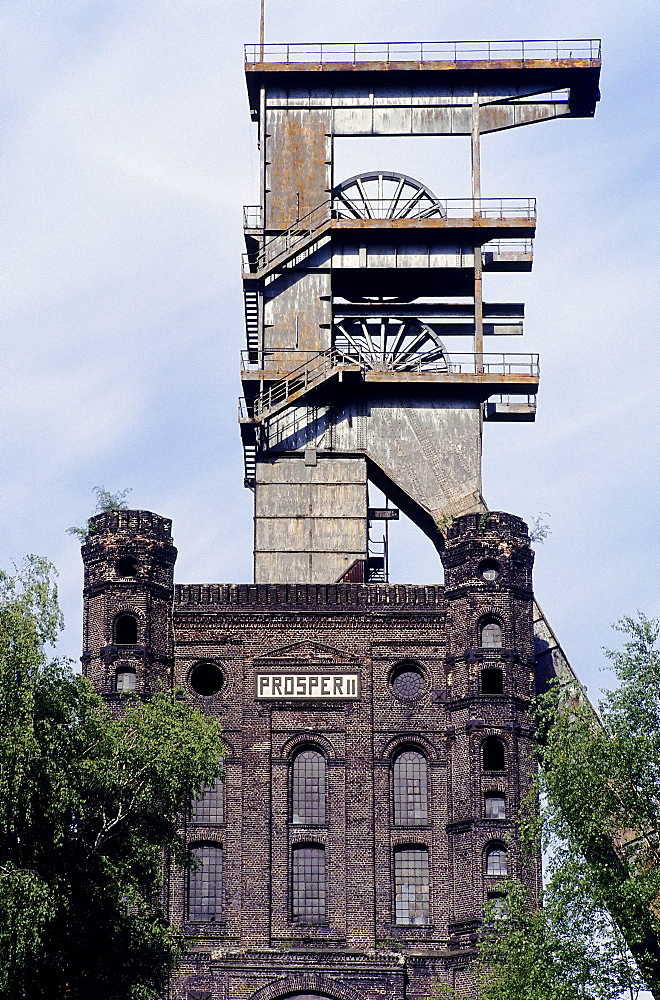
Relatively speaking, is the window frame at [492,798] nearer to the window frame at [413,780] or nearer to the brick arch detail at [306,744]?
the window frame at [413,780]

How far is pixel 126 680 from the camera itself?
64.8 metres

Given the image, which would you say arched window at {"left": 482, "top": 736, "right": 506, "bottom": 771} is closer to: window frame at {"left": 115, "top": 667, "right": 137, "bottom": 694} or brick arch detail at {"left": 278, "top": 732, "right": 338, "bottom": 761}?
brick arch detail at {"left": 278, "top": 732, "right": 338, "bottom": 761}

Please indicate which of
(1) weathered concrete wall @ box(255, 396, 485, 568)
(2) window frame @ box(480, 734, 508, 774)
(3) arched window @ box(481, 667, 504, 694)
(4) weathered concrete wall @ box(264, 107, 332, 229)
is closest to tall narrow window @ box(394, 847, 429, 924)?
(2) window frame @ box(480, 734, 508, 774)

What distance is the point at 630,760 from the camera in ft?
171

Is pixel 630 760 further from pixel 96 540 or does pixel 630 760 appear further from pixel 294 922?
pixel 96 540

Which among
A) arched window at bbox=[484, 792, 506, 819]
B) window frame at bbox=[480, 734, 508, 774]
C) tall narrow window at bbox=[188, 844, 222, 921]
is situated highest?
window frame at bbox=[480, 734, 508, 774]

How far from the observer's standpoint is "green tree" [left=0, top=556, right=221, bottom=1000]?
4781cm

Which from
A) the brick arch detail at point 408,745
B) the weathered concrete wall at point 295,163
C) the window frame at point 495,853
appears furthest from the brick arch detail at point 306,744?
the weathered concrete wall at point 295,163

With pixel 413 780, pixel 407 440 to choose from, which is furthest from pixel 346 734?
pixel 407 440

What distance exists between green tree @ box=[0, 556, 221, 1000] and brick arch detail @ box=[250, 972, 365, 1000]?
9.62m

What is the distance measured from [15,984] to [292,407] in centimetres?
2728

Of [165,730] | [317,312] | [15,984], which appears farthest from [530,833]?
[317,312]

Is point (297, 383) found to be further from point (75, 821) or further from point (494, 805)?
point (75, 821)

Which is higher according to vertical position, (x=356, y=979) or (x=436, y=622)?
(x=436, y=622)
